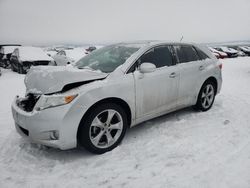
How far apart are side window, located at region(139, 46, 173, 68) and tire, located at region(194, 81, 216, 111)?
1.17 m

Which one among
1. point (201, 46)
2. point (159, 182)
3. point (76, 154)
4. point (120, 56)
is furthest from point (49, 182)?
point (201, 46)

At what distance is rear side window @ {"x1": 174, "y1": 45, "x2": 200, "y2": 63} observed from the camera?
4.14 meters

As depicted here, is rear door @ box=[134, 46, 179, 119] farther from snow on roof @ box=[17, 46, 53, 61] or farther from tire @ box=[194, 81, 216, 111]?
snow on roof @ box=[17, 46, 53, 61]

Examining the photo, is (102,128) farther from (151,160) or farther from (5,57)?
(5,57)

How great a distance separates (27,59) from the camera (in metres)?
10.5

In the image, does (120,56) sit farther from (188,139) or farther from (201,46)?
(201,46)

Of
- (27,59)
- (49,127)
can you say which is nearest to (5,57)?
(27,59)

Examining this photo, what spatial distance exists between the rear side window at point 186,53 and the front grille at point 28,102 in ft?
8.62

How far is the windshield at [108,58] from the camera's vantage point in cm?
345

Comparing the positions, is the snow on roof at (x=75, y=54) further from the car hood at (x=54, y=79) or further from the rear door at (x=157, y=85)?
the car hood at (x=54, y=79)

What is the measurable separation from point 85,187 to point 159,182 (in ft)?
2.74

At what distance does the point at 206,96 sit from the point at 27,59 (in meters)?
8.81

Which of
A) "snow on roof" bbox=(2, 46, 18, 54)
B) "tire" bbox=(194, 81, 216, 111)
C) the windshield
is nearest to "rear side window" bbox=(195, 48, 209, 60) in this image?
"tire" bbox=(194, 81, 216, 111)

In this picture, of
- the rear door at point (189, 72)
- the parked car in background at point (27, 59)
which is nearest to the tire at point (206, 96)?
the rear door at point (189, 72)
